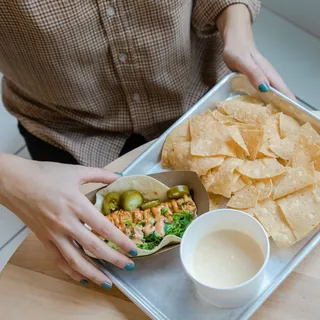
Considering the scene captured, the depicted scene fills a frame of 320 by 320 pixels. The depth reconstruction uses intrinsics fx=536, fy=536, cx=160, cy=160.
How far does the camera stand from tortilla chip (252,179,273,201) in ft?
3.09

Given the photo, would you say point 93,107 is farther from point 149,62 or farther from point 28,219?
point 28,219

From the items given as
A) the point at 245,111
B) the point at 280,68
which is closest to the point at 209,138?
the point at 245,111

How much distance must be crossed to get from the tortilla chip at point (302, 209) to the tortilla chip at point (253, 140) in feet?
0.35

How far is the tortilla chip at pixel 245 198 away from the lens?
0.93m

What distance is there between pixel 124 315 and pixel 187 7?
2.09 feet

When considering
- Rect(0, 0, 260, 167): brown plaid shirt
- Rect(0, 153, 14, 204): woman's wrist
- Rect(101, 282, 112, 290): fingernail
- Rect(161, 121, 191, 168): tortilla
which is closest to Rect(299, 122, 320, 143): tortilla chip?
Rect(161, 121, 191, 168): tortilla

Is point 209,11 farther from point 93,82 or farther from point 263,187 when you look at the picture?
point 263,187

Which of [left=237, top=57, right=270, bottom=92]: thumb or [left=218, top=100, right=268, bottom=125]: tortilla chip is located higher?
[left=237, top=57, right=270, bottom=92]: thumb

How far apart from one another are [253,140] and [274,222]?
0.54 feet

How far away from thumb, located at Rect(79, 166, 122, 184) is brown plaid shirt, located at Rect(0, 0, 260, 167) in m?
0.26

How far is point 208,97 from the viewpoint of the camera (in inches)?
43.2

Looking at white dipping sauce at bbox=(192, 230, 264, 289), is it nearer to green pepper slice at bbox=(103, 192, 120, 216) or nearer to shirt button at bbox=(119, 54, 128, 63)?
green pepper slice at bbox=(103, 192, 120, 216)

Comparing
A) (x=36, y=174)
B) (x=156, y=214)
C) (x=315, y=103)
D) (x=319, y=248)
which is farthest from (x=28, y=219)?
(x=315, y=103)

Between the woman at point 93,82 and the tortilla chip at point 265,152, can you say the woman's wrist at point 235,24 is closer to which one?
the woman at point 93,82
